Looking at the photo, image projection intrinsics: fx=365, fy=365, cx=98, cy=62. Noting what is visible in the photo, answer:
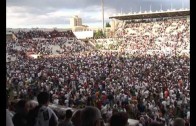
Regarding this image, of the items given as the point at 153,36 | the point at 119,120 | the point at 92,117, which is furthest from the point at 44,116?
the point at 153,36

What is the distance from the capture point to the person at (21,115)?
4.25 meters

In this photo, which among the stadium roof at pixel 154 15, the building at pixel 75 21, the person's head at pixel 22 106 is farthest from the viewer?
the building at pixel 75 21

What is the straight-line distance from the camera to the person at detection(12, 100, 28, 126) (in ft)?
14.0

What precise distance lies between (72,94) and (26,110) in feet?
29.2

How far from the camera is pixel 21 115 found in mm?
4316

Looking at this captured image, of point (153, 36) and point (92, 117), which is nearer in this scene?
point (92, 117)

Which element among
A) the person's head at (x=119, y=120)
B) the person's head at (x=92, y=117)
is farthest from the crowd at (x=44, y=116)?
the person's head at (x=119, y=120)

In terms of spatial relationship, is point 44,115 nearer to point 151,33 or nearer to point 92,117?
point 92,117

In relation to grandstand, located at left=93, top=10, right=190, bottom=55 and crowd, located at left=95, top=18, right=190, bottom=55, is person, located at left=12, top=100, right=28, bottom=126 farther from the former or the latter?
crowd, located at left=95, top=18, right=190, bottom=55

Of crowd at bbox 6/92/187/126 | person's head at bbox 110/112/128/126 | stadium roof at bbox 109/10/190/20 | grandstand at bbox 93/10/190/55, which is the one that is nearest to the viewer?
person's head at bbox 110/112/128/126

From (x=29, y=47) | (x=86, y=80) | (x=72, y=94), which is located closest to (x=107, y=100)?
(x=72, y=94)

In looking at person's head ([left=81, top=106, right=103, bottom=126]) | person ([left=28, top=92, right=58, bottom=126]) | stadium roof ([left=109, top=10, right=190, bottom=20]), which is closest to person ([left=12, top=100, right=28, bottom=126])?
person ([left=28, top=92, right=58, bottom=126])

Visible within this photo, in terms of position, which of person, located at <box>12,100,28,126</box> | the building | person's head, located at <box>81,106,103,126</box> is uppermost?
the building

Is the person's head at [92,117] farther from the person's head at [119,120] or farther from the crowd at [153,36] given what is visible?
the crowd at [153,36]
